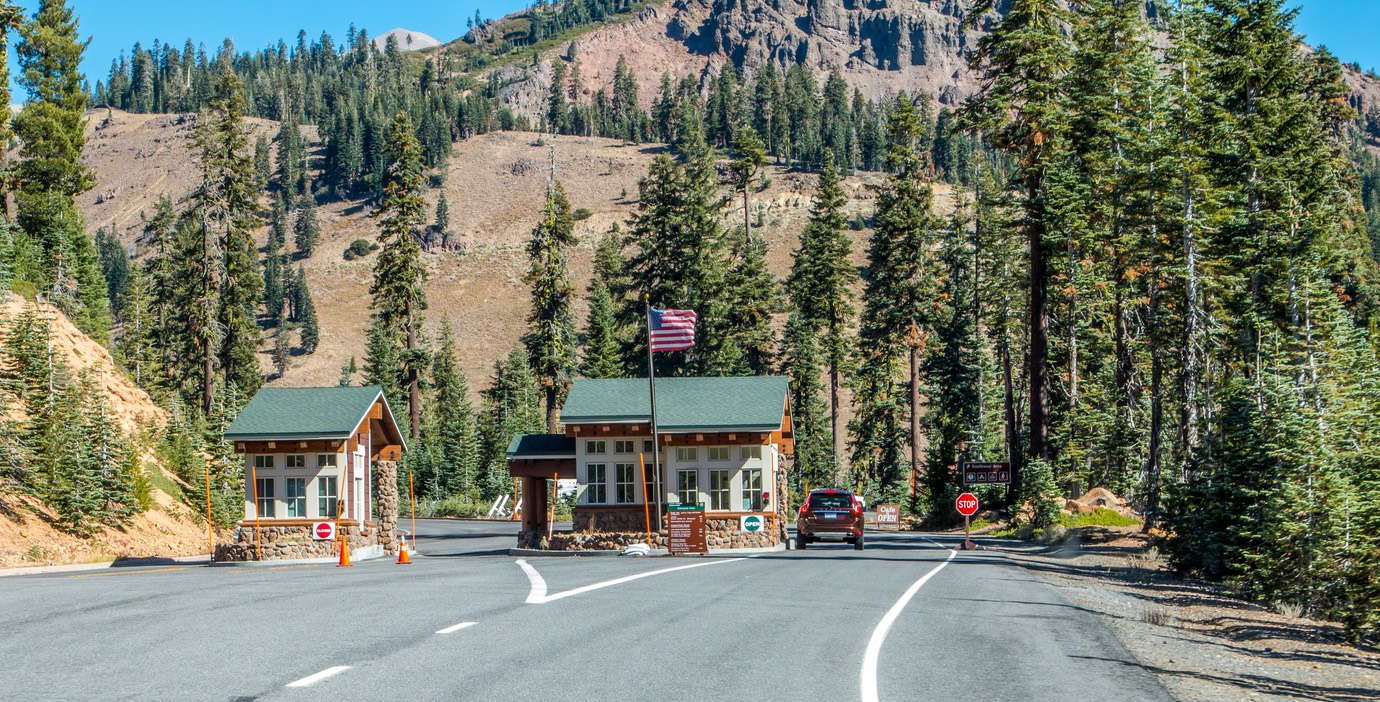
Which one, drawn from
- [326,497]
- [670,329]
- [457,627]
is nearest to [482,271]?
[670,329]

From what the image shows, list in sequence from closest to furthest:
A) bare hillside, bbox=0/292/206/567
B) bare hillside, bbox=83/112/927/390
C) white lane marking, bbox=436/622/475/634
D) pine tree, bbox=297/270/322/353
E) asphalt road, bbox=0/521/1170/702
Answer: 1. asphalt road, bbox=0/521/1170/702
2. white lane marking, bbox=436/622/475/634
3. bare hillside, bbox=0/292/206/567
4. bare hillside, bbox=83/112/927/390
5. pine tree, bbox=297/270/322/353

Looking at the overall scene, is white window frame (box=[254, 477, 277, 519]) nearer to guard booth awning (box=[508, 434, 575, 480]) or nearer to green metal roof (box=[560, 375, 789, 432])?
guard booth awning (box=[508, 434, 575, 480])

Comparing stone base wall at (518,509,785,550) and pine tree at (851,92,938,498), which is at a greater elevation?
pine tree at (851,92,938,498)

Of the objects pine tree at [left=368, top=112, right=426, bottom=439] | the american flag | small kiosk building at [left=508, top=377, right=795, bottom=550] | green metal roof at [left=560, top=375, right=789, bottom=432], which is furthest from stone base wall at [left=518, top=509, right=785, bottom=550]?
pine tree at [left=368, top=112, right=426, bottom=439]

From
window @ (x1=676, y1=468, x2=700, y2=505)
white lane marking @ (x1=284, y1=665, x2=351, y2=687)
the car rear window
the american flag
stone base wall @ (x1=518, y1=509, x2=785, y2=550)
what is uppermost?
the american flag

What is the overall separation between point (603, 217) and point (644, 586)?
553 ft

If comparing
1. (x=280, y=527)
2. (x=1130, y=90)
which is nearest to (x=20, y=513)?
(x=280, y=527)

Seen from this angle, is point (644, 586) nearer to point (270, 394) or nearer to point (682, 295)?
point (270, 394)

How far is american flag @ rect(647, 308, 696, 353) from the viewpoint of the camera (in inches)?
1565

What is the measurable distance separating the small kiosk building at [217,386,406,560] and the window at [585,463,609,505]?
741 centimetres

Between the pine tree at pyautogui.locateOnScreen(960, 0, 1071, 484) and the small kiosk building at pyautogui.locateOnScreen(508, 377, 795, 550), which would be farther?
the pine tree at pyautogui.locateOnScreen(960, 0, 1071, 484)

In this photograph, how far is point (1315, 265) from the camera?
31922 mm

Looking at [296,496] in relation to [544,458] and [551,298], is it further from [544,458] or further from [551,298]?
[551,298]

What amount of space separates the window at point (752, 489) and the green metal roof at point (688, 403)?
164cm
